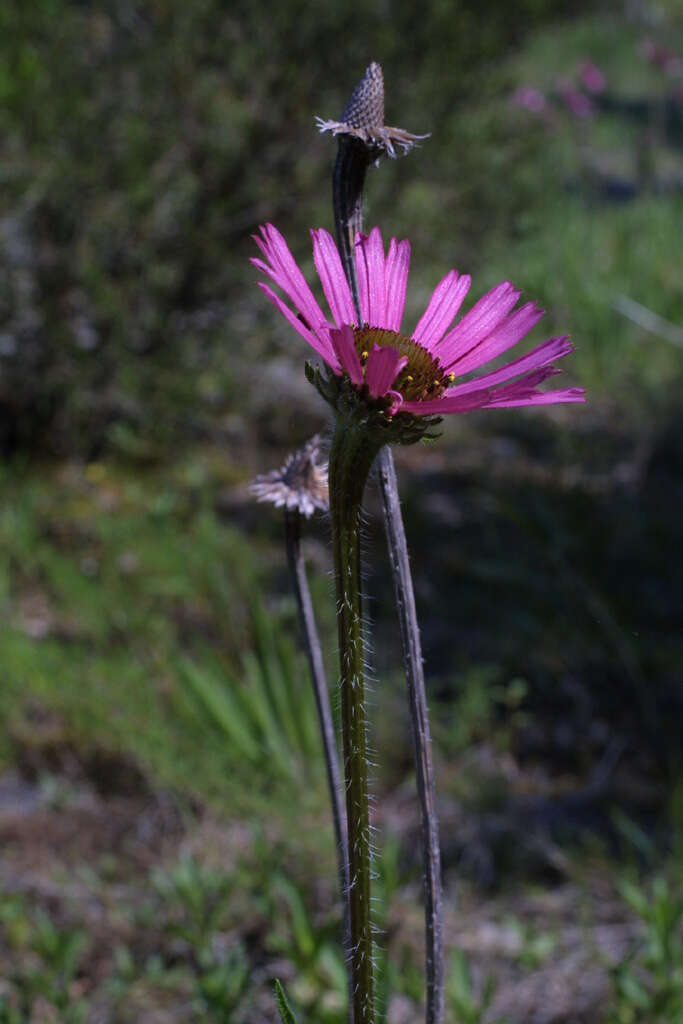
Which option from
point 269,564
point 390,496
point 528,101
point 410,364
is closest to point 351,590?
point 390,496

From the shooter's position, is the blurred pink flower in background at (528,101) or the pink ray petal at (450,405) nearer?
the pink ray petal at (450,405)

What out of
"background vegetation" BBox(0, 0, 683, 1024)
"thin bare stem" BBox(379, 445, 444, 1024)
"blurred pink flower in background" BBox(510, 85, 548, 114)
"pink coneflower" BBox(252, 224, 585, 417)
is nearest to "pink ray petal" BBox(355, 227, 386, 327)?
"pink coneflower" BBox(252, 224, 585, 417)

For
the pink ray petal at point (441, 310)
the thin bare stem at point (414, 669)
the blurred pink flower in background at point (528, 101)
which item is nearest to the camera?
the thin bare stem at point (414, 669)

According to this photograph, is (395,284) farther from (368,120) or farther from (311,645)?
(311,645)

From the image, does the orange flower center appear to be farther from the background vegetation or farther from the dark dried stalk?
the background vegetation

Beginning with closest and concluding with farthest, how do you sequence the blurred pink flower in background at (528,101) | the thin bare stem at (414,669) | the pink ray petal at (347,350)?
the pink ray petal at (347,350), the thin bare stem at (414,669), the blurred pink flower in background at (528,101)

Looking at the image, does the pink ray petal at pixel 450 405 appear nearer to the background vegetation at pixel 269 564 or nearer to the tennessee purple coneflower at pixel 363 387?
the tennessee purple coneflower at pixel 363 387

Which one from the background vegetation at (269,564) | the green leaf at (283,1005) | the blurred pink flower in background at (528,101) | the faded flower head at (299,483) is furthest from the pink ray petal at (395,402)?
the blurred pink flower in background at (528,101)

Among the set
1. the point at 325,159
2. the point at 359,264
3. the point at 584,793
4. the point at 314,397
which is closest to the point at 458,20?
the point at 325,159
